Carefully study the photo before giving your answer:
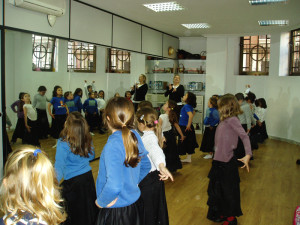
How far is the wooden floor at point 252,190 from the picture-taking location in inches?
136

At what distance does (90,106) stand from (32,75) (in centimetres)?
147

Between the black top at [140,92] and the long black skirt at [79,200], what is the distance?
14.2 feet

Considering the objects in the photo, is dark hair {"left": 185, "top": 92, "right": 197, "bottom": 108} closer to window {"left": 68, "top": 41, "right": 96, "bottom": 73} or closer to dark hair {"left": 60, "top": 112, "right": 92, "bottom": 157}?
window {"left": 68, "top": 41, "right": 96, "bottom": 73}

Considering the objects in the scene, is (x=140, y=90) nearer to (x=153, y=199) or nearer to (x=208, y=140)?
(x=208, y=140)

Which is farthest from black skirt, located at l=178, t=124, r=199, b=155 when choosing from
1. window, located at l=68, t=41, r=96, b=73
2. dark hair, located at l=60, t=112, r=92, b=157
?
dark hair, located at l=60, t=112, r=92, b=157

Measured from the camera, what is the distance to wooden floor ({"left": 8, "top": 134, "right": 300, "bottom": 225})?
3459mm

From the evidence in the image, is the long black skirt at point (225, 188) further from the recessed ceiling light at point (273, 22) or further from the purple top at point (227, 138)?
the recessed ceiling light at point (273, 22)

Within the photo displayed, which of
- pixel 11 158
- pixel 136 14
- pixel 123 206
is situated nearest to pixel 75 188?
pixel 123 206

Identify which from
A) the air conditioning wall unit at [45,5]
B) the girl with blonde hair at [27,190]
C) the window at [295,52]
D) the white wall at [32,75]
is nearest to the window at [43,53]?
the white wall at [32,75]

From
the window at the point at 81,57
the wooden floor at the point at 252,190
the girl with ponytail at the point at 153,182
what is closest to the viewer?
the girl with ponytail at the point at 153,182

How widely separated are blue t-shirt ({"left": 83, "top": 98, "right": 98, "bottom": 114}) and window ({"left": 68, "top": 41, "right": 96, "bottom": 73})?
21.7 inches

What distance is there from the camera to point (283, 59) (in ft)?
26.6

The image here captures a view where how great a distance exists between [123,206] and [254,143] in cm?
492

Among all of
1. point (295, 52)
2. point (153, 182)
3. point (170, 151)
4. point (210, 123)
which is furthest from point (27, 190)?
point (295, 52)
